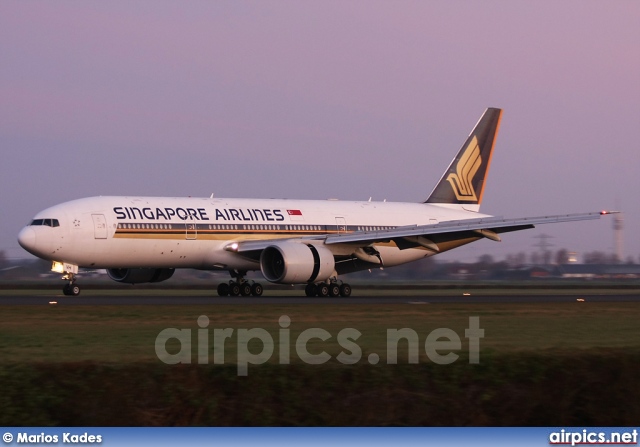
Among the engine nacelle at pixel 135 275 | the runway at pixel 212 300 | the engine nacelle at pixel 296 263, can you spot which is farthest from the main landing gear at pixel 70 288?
the engine nacelle at pixel 296 263

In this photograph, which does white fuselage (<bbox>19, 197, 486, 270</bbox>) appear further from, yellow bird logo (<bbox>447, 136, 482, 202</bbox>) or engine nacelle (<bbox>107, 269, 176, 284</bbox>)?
yellow bird logo (<bbox>447, 136, 482, 202</bbox>)

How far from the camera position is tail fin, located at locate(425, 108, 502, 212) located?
4928 centimetres

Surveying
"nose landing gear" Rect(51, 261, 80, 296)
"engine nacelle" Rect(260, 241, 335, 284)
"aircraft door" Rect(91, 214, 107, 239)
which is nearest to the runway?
"nose landing gear" Rect(51, 261, 80, 296)

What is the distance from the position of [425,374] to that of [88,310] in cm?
1481

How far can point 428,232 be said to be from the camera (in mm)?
40656

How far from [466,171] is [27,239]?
22859mm

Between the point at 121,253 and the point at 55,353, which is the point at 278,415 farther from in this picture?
the point at 121,253

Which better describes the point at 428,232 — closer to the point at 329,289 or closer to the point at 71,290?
the point at 329,289

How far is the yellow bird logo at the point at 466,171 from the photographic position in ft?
162

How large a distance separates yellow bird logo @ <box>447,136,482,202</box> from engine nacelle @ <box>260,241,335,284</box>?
1212 centimetres

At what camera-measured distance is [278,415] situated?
12242mm

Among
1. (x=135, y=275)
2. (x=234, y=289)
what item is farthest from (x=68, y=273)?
(x=234, y=289)

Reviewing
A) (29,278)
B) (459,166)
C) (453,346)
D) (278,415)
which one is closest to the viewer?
(278,415)

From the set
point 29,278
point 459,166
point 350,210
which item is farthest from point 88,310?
point 29,278
